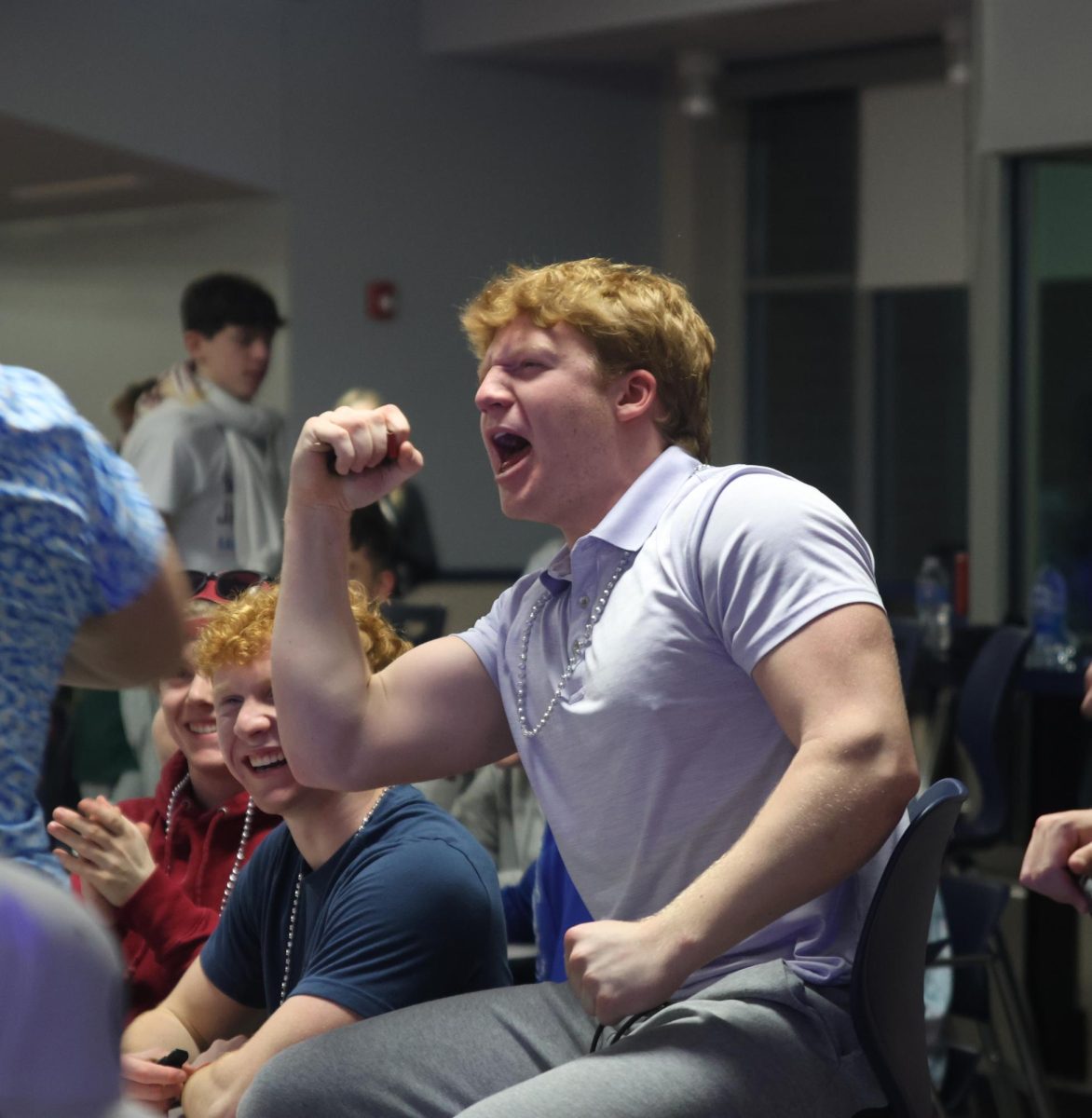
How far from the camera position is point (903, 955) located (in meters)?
1.48

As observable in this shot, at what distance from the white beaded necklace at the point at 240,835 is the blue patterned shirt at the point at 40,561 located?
3.08 feet

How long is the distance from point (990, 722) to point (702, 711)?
2500mm

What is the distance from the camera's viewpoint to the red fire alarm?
7145mm

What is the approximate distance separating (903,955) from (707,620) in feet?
1.14

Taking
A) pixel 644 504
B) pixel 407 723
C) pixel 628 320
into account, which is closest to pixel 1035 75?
pixel 628 320

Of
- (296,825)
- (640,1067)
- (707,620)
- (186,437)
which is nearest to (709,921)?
(640,1067)

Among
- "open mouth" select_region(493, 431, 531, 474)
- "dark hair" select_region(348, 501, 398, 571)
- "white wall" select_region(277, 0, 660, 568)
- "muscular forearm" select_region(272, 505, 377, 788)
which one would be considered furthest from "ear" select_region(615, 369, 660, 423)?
"white wall" select_region(277, 0, 660, 568)

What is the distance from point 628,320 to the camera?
5.60 ft

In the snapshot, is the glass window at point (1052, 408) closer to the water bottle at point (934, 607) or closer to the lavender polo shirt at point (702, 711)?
the water bottle at point (934, 607)

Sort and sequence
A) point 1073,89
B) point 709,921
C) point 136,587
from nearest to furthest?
point 136,587 → point 709,921 → point 1073,89

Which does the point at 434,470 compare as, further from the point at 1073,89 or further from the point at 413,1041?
the point at 413,1041

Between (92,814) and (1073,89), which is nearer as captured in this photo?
(92,814)

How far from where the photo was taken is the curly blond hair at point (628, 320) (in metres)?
1.70

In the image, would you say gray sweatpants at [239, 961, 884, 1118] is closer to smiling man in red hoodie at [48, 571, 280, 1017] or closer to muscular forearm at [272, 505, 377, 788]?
muscular forearm at [272, 505, 377, 788]
